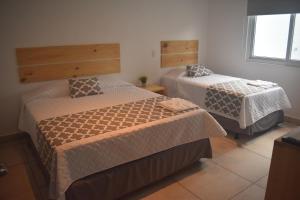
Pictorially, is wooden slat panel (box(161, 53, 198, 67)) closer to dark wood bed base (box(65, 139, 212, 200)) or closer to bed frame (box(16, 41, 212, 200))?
bed frame (box(16, 41, 212, 200))

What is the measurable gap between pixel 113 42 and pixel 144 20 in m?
0.66

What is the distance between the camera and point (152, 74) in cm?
440

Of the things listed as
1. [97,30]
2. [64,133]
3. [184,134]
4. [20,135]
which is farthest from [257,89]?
[20,135]

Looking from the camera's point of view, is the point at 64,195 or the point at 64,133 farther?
the point at 64,133

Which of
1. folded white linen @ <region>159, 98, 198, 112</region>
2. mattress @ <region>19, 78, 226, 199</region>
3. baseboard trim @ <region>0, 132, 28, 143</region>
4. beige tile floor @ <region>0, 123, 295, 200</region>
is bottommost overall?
beige tile floor @ <region>0, 123, 295, 200</region>

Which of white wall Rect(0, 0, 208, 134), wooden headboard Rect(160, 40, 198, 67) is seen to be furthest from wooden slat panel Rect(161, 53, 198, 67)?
white wall Rect(0, 0, 208, 134)

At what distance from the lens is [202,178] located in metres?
2.52

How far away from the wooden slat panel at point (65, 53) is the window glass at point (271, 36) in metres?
2.37

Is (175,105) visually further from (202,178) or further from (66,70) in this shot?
(66,70)

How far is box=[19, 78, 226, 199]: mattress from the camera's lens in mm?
1866

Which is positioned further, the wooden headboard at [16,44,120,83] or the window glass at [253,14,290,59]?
the window glass at [253,14,290,59]

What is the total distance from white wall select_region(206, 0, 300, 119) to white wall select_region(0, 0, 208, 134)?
255mm

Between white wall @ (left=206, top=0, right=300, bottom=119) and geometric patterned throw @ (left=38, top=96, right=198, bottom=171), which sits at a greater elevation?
white wall @ (left=206, top=0, right=300, bottom=119)

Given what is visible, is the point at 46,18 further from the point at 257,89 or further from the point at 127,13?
the point at 257,89
